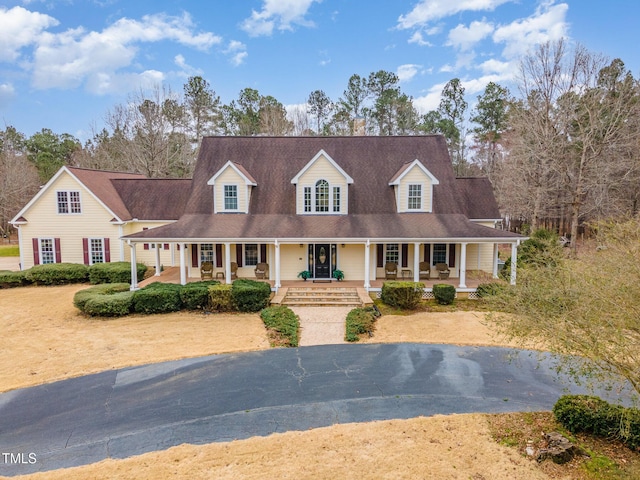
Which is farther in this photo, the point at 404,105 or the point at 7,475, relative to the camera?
the point at 404,105

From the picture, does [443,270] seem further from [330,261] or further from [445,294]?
[330,261]

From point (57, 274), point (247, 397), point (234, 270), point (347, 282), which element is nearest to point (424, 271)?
point (347, 282)

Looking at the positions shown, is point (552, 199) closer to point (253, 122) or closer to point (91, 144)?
point (253, 122)

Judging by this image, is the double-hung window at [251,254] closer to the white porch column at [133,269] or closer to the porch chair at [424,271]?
the white porch column at [133,269]

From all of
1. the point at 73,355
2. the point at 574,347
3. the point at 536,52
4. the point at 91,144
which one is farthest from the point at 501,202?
the point at 91,144

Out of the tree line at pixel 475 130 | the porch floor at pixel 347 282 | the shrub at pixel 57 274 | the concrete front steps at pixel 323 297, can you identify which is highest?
the tree line at pixel 475 130

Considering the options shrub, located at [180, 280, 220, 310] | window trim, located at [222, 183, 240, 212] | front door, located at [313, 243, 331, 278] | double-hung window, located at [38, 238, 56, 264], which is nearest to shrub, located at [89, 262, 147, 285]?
double-hung window, located at [38, 238, 56, 264]

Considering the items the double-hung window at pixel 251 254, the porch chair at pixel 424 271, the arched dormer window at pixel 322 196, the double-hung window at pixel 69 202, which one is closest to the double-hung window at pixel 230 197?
the double-hung window at pixel 251 254
